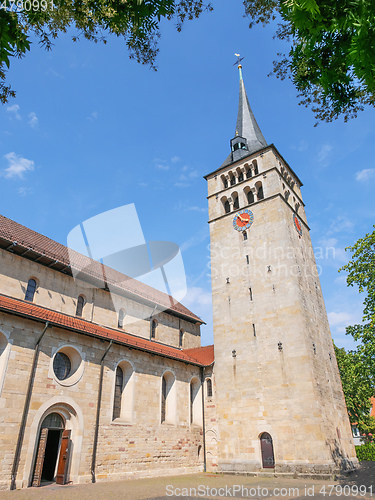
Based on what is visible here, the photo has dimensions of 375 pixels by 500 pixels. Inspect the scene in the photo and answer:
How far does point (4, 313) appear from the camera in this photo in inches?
550

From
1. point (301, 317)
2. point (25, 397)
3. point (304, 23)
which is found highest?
point (301, 317)

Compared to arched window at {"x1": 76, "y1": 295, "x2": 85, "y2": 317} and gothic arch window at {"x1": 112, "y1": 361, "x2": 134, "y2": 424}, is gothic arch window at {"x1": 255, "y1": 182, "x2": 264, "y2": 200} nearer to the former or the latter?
arched window at {"x1": 76, "y1": 295, "x2": 85, "y2": 317}

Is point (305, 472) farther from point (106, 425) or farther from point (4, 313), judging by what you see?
point (4, 313)

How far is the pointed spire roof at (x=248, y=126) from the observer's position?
102ft

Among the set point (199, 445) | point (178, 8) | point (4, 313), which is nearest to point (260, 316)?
point (199, 445)

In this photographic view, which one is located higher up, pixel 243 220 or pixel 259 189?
pixel 259 189

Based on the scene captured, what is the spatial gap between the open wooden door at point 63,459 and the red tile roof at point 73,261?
30.5 feet

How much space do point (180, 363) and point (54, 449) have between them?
30.8ft

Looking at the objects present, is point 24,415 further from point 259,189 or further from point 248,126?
point 248,126

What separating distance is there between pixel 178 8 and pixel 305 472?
21143 mm

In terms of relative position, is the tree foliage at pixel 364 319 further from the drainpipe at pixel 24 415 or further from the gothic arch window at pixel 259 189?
the drainpipe at pixel 24 415

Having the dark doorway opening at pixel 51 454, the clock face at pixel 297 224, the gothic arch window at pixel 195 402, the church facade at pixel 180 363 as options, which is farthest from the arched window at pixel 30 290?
the clock face at pixel 297 224

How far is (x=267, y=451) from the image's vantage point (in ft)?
64.2

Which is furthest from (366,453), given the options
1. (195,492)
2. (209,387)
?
(195,492)
